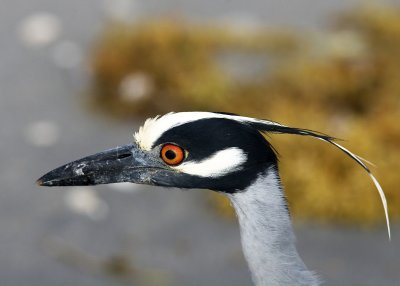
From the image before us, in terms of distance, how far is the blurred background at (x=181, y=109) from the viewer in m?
3.84

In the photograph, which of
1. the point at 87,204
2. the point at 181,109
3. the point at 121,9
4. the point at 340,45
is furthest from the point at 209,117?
the point at 121,9

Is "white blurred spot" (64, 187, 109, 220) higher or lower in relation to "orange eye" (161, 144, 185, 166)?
higher

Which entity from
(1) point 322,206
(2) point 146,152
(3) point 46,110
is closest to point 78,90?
(3) point 46,110

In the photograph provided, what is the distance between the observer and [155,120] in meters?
2.21

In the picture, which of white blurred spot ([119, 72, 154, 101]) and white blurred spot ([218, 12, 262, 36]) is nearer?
white blurred spot ([119, 72, 154, 101])

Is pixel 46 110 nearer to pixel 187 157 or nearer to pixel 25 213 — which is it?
pixel 25 213

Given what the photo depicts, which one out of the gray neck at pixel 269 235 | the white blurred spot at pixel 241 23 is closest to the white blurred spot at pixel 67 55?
the white blurred spot at pixel 241 23

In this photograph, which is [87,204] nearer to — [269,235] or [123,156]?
[123,156]

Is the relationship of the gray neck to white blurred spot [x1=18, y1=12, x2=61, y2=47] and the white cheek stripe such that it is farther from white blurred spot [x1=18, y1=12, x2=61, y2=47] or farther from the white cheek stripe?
white blurred spot [x1=18, y1=12, x2=61, y2=47]

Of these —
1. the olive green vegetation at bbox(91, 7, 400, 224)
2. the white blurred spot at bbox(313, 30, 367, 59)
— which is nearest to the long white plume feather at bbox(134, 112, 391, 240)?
the olive green vegetation at bbox(91, 7, 400, 224)

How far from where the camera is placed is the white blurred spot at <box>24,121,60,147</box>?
14.7ft

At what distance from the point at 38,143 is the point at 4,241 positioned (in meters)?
→ 0.71

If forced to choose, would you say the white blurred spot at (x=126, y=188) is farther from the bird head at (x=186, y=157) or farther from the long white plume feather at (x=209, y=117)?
the long white plume feather at (x=209, y=117)

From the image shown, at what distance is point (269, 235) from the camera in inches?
87.0
